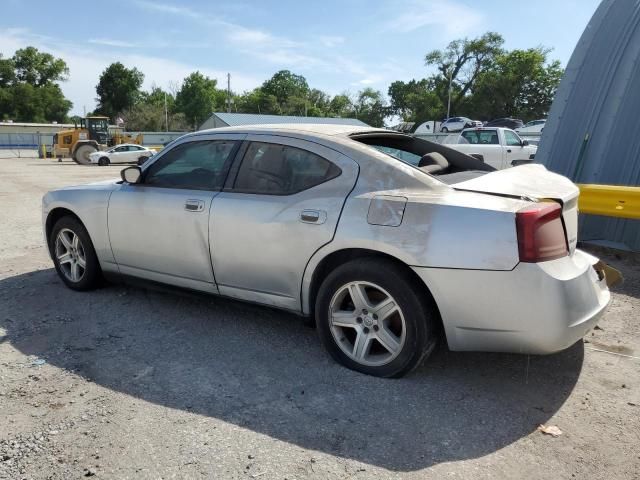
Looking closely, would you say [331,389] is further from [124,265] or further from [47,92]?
[47,92]

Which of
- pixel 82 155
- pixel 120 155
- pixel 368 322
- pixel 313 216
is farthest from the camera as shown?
pixel 82 155

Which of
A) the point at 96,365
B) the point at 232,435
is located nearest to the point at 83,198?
the point at 96,365

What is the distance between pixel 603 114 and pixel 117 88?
10640 centimetres

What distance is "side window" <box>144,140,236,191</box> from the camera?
151 inches

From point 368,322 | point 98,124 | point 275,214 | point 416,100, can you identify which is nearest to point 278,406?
point 368,322

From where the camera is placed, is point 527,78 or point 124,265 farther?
point 527,78

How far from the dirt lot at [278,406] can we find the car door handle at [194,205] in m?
0.74

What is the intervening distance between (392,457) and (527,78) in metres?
69.5

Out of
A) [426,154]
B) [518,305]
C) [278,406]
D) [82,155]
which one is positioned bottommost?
[82,155]

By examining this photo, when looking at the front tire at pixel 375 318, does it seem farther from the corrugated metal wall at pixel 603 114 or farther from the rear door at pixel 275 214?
the corrugated metal wall at pixel 603 114

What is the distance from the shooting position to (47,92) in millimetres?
91375

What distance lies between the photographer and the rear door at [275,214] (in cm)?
324

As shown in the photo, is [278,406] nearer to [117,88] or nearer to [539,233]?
[539,233]

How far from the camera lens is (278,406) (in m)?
2.88
